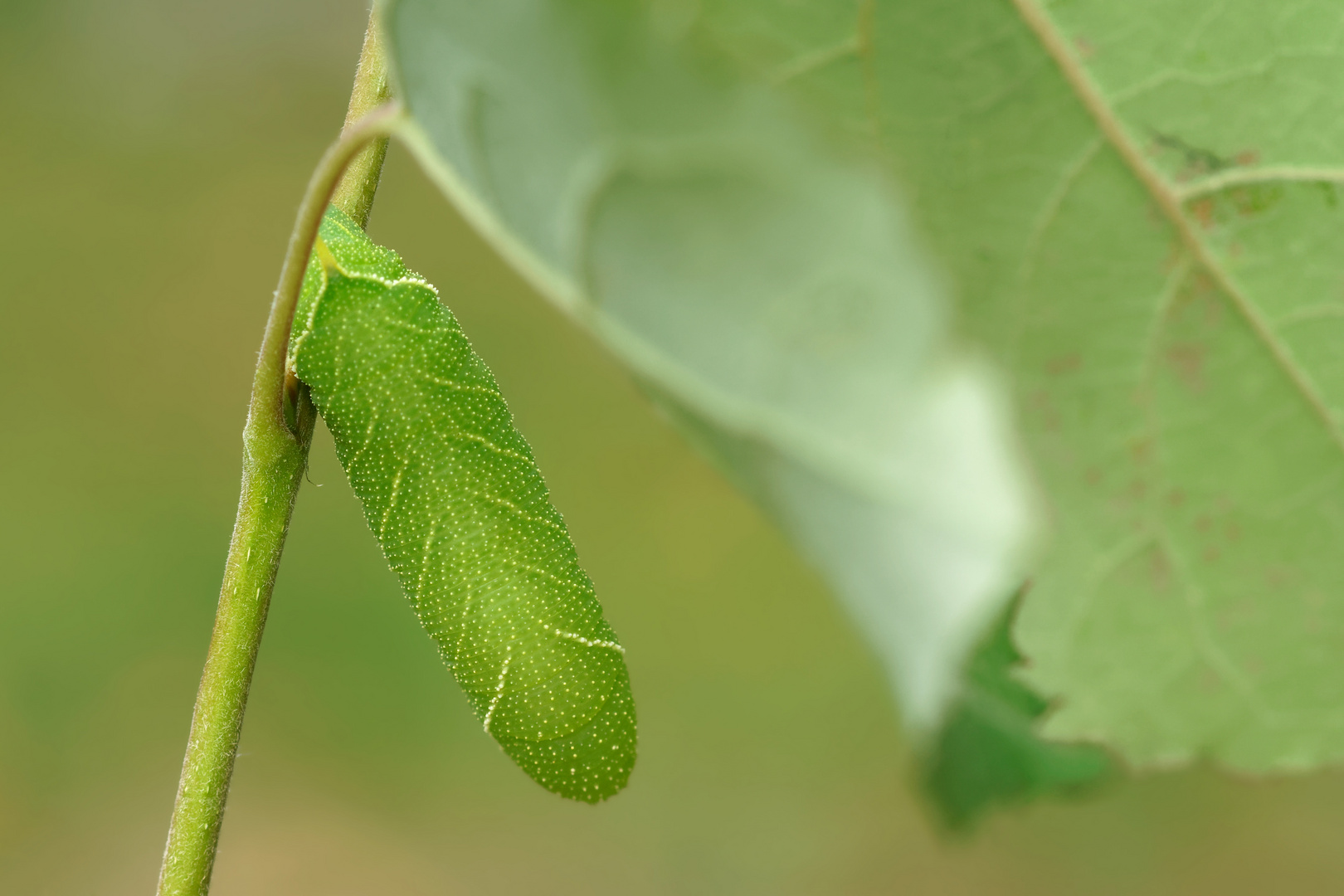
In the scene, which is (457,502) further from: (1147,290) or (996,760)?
(996,760)

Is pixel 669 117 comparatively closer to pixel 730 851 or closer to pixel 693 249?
pixel 693 249

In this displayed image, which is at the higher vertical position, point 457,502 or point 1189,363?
point 457,502

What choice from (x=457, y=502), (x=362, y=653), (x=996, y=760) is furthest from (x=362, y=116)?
(x=362, y=653)

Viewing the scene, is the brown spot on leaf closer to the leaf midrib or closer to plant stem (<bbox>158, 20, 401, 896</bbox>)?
the leaf midrib

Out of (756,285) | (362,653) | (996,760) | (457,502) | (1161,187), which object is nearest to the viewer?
(756,285)

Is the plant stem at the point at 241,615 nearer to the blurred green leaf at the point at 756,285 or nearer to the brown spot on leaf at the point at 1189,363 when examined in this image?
the blurred green leaf at the point at 756,285

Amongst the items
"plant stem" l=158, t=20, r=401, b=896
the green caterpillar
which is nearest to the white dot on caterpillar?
the green caterpillar

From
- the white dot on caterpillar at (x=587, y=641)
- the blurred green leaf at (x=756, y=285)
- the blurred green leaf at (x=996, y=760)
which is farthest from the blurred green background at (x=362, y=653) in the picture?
the blurred green leaf at (x=756, y=285)
